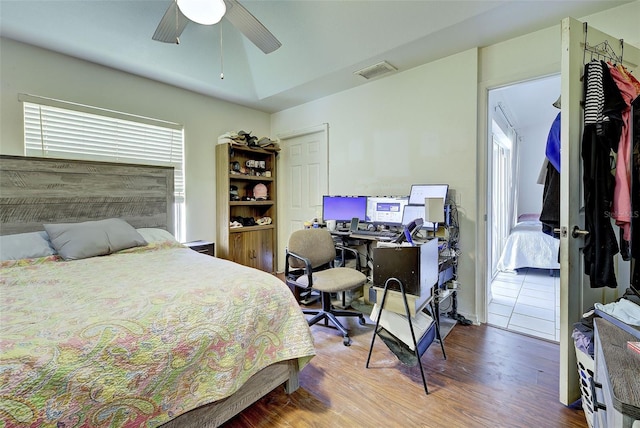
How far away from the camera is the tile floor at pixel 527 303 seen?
253cm

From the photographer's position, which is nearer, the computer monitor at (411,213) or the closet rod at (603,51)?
the closet rod at (603,51)

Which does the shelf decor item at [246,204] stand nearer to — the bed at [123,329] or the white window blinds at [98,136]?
the white window blinds at [98,136]

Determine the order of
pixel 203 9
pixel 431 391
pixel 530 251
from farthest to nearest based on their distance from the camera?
pixel 530 251, pixel 431 391, pixel 203 9

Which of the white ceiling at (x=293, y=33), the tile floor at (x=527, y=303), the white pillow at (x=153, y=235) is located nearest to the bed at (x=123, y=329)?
the white pillow at (x=153, y=235)

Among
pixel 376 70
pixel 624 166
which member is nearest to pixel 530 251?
pixel 624 166

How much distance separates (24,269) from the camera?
186cm

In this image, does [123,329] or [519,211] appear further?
[519,211]

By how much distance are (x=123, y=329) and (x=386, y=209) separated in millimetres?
2459

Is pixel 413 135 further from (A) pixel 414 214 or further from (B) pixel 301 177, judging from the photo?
(B) pixel 301 177

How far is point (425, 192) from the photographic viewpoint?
8.95 ft

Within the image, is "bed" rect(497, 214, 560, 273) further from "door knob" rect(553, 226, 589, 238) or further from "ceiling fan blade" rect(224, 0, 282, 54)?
"ceiling fan blade" rect(224, 0, 282, 54)

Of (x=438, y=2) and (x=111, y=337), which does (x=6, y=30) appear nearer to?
(x=111, y=337)

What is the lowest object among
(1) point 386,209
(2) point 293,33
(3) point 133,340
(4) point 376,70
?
(3) point 133,340

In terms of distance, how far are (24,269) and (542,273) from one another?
5875mm
